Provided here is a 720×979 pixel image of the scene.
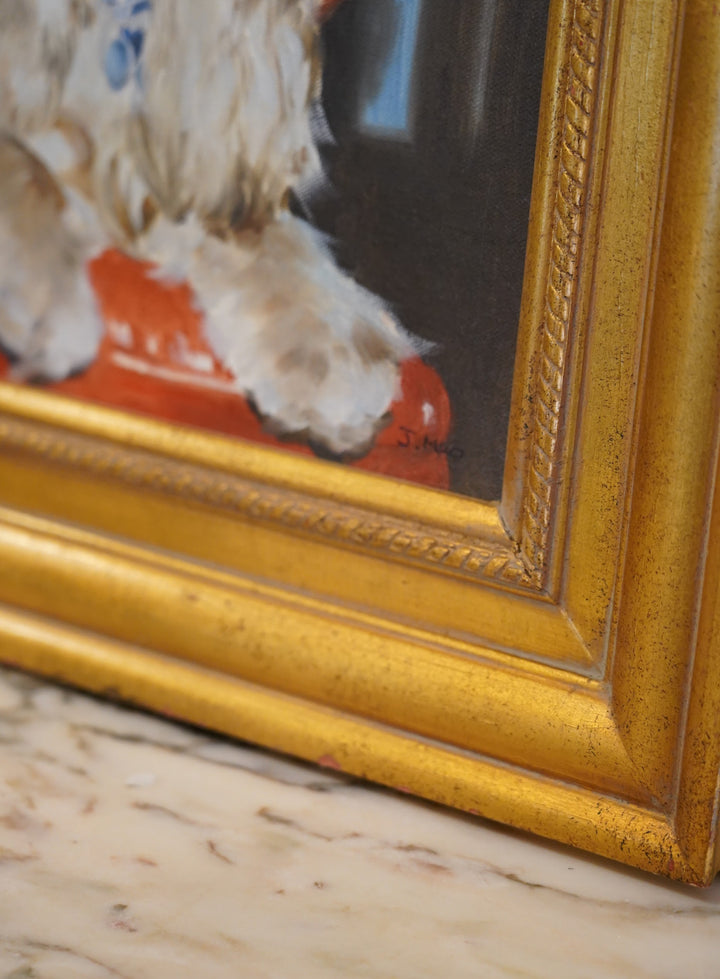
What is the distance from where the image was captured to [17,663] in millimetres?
792

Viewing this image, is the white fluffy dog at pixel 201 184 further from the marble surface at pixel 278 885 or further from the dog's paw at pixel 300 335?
the marble surface at pixel 278 885

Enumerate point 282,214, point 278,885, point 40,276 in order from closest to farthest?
point 278,885
point 282,214
point 40,276

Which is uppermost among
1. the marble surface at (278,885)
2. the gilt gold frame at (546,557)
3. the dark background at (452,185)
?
the dark background at (452,185)

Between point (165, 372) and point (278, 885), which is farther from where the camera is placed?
point (165, 372)

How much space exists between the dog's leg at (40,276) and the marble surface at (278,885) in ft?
0.85

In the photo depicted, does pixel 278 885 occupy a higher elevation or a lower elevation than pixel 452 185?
lower

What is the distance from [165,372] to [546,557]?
29 cm

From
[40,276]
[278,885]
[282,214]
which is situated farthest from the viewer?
[40,276]

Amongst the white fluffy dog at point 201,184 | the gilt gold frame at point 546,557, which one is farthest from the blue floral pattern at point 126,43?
the gilt gold frame at point 546,557

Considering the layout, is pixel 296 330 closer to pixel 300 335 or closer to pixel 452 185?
pixel 300 335

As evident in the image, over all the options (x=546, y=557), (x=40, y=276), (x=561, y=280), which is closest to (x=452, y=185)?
(x=561, y=280)

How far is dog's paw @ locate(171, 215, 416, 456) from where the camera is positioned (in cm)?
67

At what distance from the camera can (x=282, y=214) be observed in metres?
0.68

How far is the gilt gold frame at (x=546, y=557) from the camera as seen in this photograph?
569 mm
